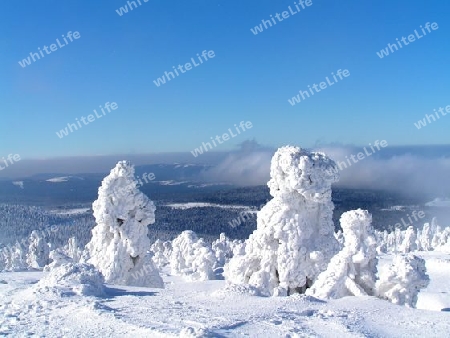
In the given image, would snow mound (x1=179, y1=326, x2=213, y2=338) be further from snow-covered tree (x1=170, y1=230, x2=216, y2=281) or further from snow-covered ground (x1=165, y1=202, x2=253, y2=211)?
snow-covered ground (x1=165, y1=202, x2=253, y2=211)

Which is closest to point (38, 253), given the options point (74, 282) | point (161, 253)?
point (161, 253)

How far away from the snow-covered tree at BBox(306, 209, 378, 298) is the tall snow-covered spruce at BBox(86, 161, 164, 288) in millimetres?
10969

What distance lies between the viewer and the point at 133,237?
25.9 m

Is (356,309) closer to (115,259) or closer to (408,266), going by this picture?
(408,266)

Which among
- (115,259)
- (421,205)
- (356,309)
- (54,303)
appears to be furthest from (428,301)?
(421,205)

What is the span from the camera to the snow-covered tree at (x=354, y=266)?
17750 mm

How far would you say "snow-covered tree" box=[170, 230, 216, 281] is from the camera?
39312mm

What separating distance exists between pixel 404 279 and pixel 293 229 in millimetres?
6421

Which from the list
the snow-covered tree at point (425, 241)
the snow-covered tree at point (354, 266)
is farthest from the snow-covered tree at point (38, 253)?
the snow-covered tree at point (425, 241)

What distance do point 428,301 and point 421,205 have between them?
560ft

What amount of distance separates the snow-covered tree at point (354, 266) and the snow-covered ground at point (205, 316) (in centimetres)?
231

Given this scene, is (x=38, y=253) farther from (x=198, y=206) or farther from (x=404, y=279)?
(x=198, y=206)

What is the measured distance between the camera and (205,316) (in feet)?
40.2

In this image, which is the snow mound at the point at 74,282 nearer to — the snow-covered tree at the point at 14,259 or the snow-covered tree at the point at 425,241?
the snow-covered tree at the point at 14,259
